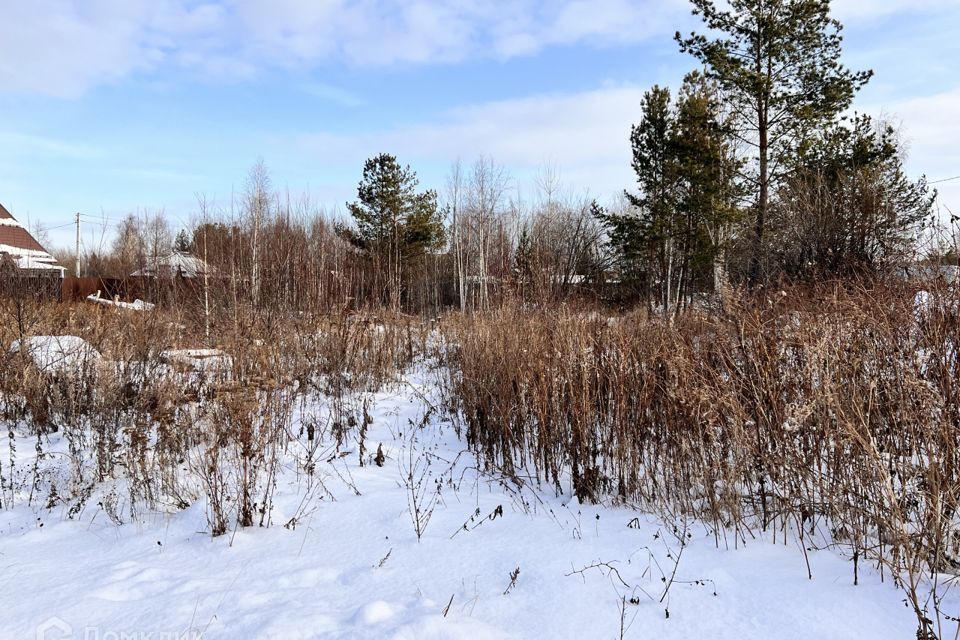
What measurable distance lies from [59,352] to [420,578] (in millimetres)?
5773

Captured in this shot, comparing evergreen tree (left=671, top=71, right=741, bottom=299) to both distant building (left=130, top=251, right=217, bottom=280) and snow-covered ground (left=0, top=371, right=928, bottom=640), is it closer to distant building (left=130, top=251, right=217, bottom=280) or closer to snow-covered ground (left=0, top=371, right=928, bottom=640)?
distant building (left=130, top=251, right=217, bottom=280)

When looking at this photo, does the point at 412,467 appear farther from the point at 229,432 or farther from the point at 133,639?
the point at 133,639

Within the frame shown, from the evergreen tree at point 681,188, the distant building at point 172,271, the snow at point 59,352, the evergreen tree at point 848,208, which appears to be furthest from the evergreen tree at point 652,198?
the snow at point 59,352

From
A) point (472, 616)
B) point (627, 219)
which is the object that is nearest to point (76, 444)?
point (472, 616)

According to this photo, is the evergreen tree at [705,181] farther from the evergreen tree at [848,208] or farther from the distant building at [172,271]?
the distant building at [172,271]

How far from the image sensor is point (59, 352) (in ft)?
20.9

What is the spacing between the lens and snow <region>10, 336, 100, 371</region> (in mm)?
6016

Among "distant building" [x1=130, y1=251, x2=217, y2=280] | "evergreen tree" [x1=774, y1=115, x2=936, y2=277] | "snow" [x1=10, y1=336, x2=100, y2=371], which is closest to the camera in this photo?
"snow" [x1=10, y1=336, x2=100, y2=371]

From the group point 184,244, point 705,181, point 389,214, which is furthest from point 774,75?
point 184,244

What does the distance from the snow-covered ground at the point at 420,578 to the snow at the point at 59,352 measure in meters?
2.42

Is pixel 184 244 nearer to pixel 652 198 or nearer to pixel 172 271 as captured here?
pixel 172 271

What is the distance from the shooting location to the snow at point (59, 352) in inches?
237

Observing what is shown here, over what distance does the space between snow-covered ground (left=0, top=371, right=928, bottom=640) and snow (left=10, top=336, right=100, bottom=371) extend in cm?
242

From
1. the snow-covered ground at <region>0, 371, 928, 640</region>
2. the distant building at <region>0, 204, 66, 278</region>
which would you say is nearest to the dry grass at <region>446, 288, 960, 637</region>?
the snow-covered ground at <region>0, 371, 928, 640</region>
